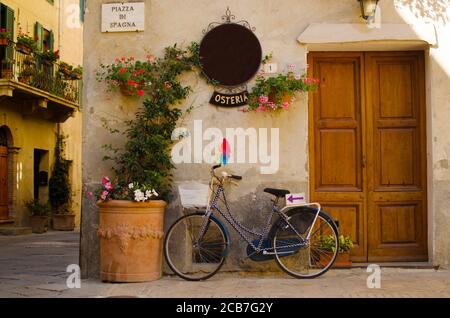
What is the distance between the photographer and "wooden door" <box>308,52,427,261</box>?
285 inches

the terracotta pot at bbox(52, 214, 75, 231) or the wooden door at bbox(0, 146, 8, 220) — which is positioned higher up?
the wooden door at bbox(0, 146, 8, 220)

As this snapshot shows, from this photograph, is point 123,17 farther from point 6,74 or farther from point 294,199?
point 6,74

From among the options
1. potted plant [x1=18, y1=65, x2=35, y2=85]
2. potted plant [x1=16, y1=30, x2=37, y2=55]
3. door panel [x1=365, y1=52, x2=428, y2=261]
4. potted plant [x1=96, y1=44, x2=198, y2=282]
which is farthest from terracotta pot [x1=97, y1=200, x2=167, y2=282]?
potted plant [x1=16, y1=30, x2=37, y2=55]

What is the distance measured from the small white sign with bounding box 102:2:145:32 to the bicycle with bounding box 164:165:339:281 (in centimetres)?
189

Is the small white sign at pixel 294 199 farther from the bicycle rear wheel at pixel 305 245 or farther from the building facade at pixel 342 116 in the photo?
the building facade at pixel 342 116

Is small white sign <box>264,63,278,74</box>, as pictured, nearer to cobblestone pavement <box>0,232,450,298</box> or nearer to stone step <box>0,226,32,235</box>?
cobblestone pavement <box>0,232,450,298</box>

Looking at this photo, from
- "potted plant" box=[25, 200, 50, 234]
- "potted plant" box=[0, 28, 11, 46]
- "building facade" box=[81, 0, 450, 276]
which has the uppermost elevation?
"potted plant" box=[0, 28, 11, 46]

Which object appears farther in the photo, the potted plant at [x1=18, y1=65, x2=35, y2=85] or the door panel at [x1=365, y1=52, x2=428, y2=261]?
the potted plant at [x1=18, y1=65, x2=35, y2=85]

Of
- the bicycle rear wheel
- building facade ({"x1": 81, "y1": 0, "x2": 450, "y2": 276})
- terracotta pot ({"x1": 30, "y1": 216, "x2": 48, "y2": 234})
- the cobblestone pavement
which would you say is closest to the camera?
the cobblestone pavement

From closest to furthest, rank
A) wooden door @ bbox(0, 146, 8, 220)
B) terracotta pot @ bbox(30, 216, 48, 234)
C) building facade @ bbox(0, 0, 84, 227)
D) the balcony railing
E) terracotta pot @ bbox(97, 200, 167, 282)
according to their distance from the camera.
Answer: terracotta pot @ bbox(97, 200, 167, 282)
the balcony railing
building facade @ bbox(0, 0, 84, 227)
wooden door @ bbox(0, 146, 8, 220)
terracotta pot @ bbox(30, 216, 48, 234)

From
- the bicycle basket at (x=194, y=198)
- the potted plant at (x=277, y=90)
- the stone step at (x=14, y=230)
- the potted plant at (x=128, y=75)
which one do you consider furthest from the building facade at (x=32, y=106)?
the bicycle basket at (x=194, y=198)

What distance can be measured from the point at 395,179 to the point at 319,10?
216cm
